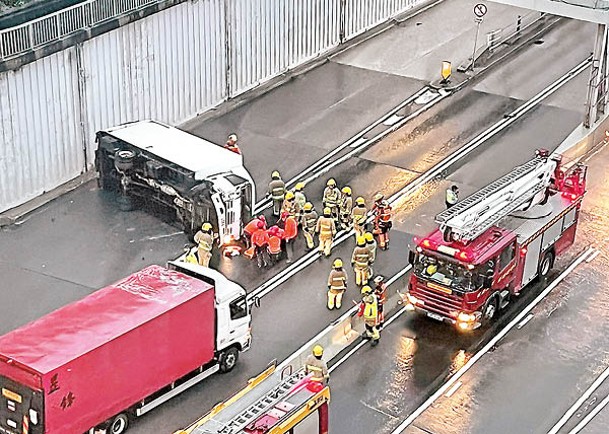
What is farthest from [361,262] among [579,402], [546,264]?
[579,402]

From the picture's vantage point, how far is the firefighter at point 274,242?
3066 centimetres

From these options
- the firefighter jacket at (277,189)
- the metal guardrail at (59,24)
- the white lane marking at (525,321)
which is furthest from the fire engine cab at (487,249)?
the metal guardrail at (59,24)

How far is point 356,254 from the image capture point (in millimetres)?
29000

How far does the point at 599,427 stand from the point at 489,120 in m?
16.0

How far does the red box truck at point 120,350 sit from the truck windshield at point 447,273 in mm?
4063

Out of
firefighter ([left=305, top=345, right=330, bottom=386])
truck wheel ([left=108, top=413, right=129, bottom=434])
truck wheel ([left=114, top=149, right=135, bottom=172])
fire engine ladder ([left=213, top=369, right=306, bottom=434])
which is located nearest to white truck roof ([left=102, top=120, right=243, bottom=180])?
truck wheel ([left=114, top=149, right=135, bottom=172])

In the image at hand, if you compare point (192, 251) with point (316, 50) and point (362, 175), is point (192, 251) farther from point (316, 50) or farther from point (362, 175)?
point (316, 50)

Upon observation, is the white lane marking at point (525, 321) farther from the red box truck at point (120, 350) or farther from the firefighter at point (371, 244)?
the red box truck at point (120, 350)

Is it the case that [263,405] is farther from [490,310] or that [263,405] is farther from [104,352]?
[490,310]

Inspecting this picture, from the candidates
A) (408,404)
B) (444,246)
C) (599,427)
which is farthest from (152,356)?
(599,427)

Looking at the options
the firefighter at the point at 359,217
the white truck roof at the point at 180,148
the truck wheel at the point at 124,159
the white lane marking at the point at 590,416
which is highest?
the white truck roof at the point at 180,148

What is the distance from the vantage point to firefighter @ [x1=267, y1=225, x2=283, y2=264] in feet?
101

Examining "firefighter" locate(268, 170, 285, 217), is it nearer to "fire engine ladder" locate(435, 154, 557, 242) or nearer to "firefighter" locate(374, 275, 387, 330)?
"firefighter" locate(374, 275, 387, 330)

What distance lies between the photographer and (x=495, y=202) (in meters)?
28.0
